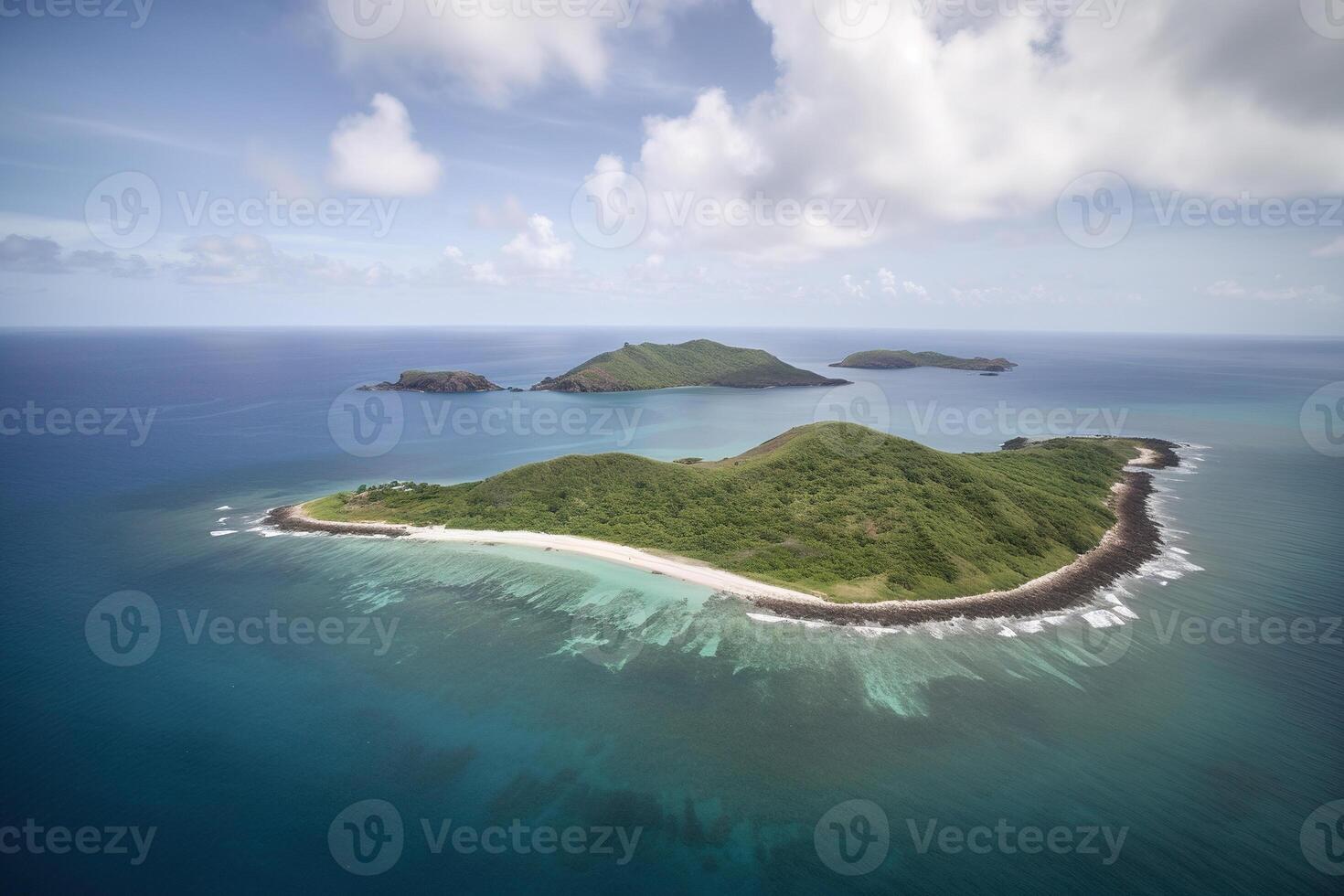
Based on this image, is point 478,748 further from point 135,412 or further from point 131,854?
point 135,412

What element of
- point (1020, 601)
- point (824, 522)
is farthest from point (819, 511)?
point (1020, 601)

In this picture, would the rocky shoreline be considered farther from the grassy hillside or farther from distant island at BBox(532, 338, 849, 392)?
distant island at BBox(532, 338, 849, 392)

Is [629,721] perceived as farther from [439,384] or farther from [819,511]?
[439,384]

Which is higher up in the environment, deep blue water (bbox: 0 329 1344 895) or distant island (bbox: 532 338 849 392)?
distant island (bbox: 532 338 849 392)

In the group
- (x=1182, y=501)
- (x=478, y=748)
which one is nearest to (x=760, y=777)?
(x=478, y=748)


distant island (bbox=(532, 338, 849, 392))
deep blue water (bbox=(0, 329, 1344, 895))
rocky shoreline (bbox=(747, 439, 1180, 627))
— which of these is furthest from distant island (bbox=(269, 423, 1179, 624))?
distant island (bbox=(532, 338, 849, 392))

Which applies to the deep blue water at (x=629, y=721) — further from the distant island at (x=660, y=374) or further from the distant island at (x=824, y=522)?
the distant island at (x=660, y=374)
